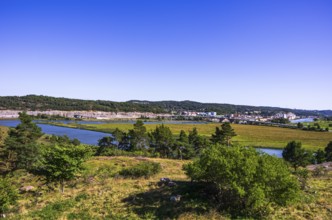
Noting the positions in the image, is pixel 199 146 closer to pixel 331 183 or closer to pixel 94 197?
pixel 331 183

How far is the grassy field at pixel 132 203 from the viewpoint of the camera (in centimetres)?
1509

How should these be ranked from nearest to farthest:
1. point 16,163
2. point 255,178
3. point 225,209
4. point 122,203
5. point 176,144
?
point 255,178
point 225,209
point 122,203
point 16,163
point 176,144

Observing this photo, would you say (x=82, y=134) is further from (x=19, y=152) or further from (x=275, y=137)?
(x=275, y=137)

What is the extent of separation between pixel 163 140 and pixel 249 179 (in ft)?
135

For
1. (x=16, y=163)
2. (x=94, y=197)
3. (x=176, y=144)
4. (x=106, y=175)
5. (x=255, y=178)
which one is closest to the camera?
(x=255, y=178)

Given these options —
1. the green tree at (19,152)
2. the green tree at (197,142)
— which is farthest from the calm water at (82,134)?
the green tree at (19,152)

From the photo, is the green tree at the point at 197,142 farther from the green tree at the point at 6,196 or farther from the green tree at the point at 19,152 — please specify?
the green tree at the point at 6,196

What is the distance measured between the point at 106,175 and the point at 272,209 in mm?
16650

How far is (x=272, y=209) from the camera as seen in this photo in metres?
16.4

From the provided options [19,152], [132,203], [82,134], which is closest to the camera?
[132,203]

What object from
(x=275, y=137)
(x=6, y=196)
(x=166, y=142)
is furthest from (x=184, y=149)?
(x=275, y=137)

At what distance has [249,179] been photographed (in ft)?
Answer: 45.6

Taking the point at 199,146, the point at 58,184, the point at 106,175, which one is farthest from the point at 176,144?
the point at 58,184

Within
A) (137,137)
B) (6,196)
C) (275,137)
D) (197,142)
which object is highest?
(6,196)
